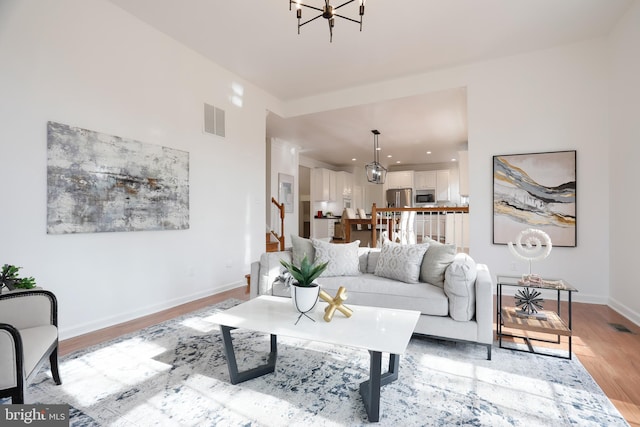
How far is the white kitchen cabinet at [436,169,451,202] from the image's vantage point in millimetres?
9953

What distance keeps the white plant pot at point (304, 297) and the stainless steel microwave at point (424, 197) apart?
28.5 ft

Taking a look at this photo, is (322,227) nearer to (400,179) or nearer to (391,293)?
(400,179)

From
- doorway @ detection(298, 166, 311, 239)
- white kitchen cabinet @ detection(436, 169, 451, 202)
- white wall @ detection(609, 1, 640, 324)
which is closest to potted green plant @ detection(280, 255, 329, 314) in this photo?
white wall @ detection(609, 1, 640, 324)

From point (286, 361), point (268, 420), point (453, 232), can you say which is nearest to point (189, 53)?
point (286, 361)

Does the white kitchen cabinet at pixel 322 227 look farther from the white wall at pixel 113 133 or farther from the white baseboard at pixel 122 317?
the white baseboard at pixel 122 317

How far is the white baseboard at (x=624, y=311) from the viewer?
3.11m

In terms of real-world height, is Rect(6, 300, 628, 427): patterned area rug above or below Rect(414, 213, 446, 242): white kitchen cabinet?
below

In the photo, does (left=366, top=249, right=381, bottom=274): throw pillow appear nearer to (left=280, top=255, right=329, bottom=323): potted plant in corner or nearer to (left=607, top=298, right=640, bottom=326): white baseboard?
(left=280, top=255, right=329, bottom=323): potted plant in corner

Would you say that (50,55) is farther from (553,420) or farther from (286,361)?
(553,420)

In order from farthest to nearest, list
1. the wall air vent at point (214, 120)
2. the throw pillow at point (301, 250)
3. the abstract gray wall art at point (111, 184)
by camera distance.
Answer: the wall air vent at point (214, 120) → the throw pillow at point (301, 250) → the abstract gray wall art at point (111, 184)

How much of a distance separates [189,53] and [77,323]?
3282mm

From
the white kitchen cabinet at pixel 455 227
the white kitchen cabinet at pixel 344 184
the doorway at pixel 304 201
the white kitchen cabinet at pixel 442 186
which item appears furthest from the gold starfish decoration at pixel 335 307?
the white kitchen cabinet at pixel 442 186

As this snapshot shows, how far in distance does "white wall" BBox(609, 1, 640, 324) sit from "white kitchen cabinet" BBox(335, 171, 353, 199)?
A: 7.17 metres

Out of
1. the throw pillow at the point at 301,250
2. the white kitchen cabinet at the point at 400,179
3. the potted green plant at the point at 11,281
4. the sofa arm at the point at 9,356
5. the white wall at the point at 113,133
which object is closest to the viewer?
the sofa arm at the point at 9,356
